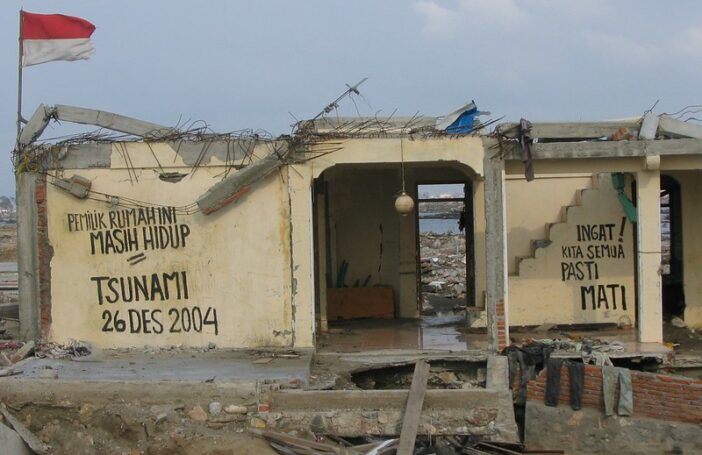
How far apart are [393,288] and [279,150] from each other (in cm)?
489

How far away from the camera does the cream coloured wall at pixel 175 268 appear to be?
11.0 m

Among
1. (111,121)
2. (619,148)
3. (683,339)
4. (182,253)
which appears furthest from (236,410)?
(683,339)

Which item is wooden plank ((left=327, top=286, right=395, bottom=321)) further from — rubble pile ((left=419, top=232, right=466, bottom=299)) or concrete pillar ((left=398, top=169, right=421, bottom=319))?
rubble pile ((left=419, top=232, right=466, bottom=299))

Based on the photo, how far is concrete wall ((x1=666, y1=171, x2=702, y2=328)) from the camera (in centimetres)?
1375

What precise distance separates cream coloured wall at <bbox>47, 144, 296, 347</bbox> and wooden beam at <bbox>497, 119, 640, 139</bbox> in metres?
3.29

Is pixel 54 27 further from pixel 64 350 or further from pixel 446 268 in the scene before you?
pixel 446 268

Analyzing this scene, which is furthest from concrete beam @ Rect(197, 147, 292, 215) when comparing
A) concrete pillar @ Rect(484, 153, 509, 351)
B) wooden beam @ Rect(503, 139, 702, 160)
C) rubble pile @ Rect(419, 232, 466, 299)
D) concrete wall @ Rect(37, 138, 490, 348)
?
rubble pile @ Rect(419, 232, 466, 299)

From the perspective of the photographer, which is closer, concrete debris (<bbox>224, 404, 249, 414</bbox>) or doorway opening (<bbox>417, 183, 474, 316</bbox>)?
concrete debris (<bbox>224, 404, 249, 414</bbox>)

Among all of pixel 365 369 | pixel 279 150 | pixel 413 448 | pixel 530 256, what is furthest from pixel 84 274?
pixel 530 256

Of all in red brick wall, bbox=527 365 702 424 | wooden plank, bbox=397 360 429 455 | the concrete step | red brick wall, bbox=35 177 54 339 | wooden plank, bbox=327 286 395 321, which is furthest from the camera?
wooden plank, bbox=327 286 395 321

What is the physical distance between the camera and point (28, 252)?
11148mm

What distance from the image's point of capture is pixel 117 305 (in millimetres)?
11062

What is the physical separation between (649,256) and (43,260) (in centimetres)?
876

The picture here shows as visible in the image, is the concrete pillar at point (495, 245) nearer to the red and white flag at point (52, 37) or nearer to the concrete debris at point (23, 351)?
the red and white flag at point (52, 37)
